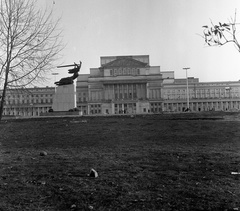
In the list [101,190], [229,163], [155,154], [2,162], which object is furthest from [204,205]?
[2,162]

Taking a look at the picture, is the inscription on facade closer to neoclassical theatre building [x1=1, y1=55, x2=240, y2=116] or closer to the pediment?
neoclassical theatre building [x1=1, y1=55, x2=240, y2=116]

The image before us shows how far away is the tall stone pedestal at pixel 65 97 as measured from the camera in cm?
3612

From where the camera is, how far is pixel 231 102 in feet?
338

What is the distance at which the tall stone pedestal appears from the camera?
36125mm

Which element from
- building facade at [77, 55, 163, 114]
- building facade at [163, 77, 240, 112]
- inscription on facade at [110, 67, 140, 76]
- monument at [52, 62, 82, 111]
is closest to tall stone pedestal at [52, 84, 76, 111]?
monument at [52, 62, 82, 111]

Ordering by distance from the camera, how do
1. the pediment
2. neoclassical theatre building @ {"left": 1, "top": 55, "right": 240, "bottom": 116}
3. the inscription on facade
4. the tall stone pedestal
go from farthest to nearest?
the inscription on facade → the pediment → neoclassical theatre building @ {"left": 1, "top": 55, "right": 240, "bottom": 116} → the tall stone pedestal

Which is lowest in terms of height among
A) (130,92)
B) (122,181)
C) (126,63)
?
(122,181)

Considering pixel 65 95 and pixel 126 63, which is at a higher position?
pixel 126 63

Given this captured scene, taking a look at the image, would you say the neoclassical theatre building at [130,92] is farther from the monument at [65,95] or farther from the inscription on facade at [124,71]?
the monument at [65,95]

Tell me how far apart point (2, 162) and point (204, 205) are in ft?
19.3

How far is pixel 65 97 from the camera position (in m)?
36.3

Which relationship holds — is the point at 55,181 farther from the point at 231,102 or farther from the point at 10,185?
the point at 231,102

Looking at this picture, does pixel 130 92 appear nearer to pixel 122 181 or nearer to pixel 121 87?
pixel 121 87

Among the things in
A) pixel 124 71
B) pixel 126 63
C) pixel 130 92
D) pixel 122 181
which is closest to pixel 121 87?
pixel 130 92
